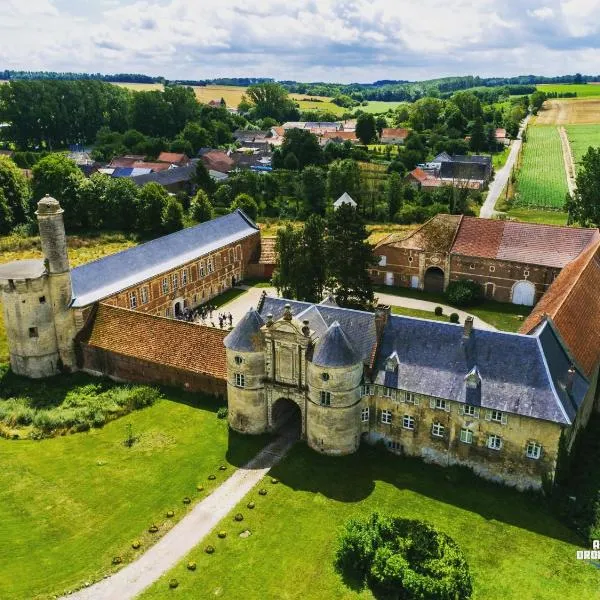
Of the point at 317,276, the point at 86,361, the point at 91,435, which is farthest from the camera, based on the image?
the point at 317,276

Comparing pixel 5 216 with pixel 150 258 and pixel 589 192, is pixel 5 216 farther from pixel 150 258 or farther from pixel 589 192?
pixel 589 192

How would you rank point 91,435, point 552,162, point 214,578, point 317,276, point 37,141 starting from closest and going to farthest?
point 214,578 → point 91,435 → point 317,276 → point 552,162 → point 37,141

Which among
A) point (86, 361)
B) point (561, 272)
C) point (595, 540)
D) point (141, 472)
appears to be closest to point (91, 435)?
point (141, 472)

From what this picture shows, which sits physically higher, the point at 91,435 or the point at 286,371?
the point at 286,371

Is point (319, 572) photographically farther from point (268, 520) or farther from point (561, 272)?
point (561, 272)

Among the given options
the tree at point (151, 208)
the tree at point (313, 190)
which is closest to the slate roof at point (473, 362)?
the tree at point (151, 208)

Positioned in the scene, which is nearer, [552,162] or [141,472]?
[141,472]

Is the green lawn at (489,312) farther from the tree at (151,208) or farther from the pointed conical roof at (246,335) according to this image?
the tree at (151,208)
